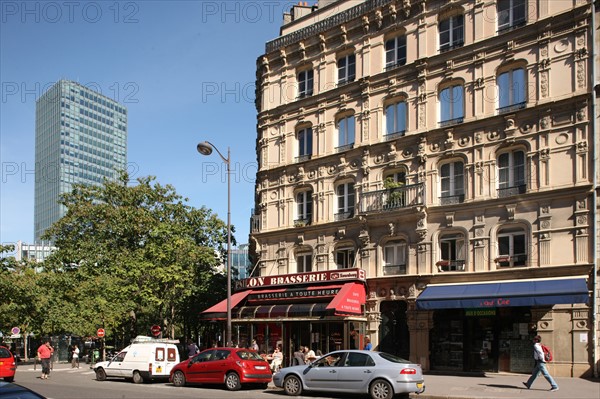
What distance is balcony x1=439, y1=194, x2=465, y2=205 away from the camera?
26.6 metres

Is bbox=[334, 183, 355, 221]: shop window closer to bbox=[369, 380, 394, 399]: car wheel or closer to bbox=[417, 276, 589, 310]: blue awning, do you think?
bbox=[417, 276, 589, 310]: blue awning

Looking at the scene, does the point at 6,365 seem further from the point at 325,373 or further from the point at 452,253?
the point at 452,253

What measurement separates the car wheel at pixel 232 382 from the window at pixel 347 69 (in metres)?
16.3

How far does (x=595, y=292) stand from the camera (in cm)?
2222

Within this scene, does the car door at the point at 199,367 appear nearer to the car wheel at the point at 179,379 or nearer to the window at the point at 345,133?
the car wheel at the point at 179,379

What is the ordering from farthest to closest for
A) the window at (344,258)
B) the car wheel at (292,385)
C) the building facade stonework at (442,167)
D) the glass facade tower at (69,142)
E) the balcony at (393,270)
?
the glass facade tower at (69,142), the window at (344,258), the balcony at (393,270), the building facade stonework at (442,167), the car wheel at (292,385)

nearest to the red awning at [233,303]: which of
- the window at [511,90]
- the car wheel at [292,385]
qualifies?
the car wheel at [292,385]

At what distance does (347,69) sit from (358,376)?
17.8 m

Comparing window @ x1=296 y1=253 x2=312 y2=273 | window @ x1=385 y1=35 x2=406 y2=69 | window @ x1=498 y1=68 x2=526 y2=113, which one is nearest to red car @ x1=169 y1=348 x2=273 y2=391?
window @ x1=296 y1=253 x2=312 y2=273

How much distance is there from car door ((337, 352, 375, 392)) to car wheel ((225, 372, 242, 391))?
4.00 meters

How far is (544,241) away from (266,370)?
36.8ft

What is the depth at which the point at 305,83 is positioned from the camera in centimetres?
3344

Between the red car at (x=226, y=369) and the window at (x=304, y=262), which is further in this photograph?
the window at (x=304, y=262)

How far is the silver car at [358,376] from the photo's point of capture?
680 inches
